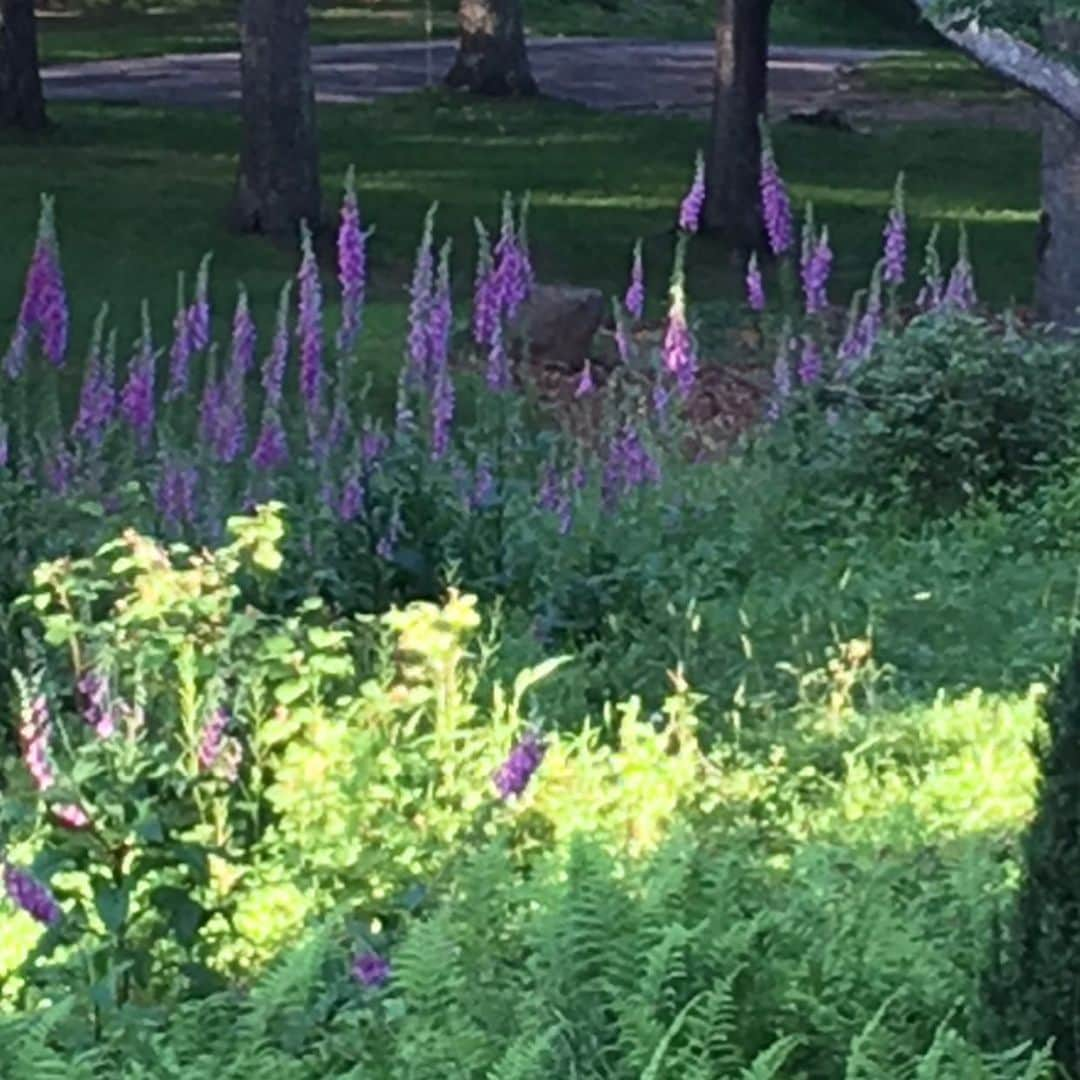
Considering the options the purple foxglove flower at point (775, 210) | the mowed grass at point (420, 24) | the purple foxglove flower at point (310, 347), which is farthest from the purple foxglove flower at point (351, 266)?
the mowed grass at point (420, 24)

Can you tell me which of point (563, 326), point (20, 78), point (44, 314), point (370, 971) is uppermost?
point (44, 314)

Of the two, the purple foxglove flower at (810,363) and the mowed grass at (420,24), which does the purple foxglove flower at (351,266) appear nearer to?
the purple foxglove flower at (810,363)

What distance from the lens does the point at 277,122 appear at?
18.3m

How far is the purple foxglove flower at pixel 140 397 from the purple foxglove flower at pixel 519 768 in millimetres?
2564

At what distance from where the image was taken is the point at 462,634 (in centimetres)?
612

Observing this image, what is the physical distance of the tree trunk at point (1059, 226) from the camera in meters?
14.7

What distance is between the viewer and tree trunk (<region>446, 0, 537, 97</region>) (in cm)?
2945

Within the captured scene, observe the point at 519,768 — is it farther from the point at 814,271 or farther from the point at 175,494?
the point at 814,271

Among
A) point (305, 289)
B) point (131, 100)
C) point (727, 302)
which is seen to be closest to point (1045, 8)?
point (305, 289)

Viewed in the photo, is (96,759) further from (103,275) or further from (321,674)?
(103,275)

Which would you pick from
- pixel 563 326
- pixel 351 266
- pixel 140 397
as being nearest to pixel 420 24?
pixel 563 326

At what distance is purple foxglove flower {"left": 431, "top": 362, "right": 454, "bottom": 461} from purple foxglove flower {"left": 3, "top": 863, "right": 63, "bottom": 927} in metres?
3.31

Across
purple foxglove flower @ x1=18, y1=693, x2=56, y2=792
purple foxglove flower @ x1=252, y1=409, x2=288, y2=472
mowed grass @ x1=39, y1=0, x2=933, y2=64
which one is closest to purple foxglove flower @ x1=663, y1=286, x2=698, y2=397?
purple foxglove flower @ x1=252, y1=409, x2=288, y2=472

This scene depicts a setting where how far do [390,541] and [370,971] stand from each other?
2.67 m
